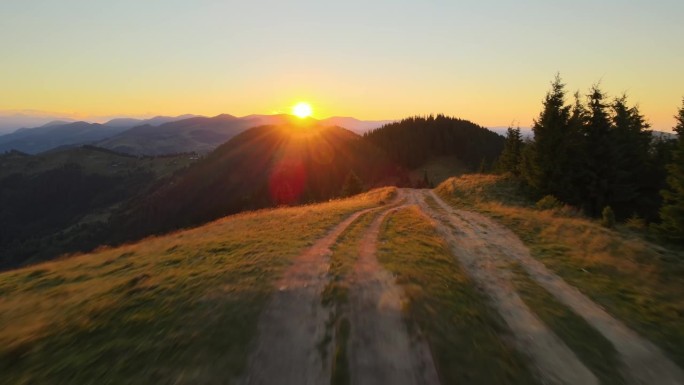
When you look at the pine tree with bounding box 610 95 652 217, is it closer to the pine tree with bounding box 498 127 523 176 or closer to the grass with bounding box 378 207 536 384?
the pine tree with bounding box 498 127 523 176

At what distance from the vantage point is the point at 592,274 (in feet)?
61.0

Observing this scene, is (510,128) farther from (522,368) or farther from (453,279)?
(522,368)

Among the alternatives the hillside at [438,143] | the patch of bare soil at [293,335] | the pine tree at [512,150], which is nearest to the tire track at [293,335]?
the patch of bare soil at [293,335]

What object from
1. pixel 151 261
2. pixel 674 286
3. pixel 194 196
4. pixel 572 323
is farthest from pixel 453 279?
pixel 194 196

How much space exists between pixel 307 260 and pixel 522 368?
1039cm

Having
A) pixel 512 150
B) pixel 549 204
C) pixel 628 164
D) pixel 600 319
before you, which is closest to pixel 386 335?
pixel 600 319

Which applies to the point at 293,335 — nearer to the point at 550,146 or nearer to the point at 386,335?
the point at 386,335

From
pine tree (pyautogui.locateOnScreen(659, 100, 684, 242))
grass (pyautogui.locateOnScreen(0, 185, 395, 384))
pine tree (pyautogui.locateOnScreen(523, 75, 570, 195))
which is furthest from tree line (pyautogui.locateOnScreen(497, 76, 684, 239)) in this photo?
grass (pyautogui.locateOnScreen(0, 185, 395, 384))

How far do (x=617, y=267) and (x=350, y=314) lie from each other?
14537 millimetres

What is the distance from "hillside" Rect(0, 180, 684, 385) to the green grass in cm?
6

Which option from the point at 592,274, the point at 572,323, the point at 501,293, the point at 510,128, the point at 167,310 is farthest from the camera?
the point at 510,128

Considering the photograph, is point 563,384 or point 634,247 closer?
point 563,384

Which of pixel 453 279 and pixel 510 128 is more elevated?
pixel 510 128

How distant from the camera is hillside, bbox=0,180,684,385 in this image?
993cm
